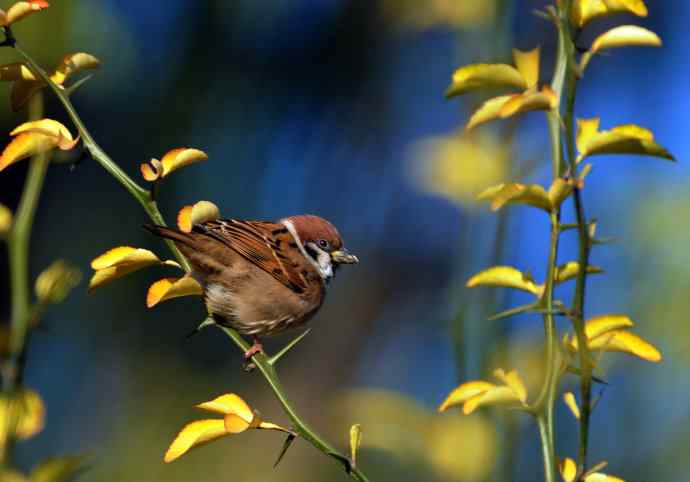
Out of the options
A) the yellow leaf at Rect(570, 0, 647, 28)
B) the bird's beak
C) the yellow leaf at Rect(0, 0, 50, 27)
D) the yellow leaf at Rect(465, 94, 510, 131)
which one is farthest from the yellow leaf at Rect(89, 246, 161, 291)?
the bird's beak

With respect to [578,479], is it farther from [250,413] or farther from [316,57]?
[316,57]

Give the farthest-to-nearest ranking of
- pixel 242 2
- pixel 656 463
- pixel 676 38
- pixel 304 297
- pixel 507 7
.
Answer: pixel 242 2
pixel 676 38
pixel 656 463
pixel 304 297
pixel 507 7

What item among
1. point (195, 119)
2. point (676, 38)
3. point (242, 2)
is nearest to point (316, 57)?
point (242, 2)

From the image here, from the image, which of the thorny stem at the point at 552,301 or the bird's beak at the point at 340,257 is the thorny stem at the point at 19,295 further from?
the bird's beak at the point at 340,257

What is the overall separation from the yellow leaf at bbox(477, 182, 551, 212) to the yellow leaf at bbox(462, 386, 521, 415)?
0.16 meters

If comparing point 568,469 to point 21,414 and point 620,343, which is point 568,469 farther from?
point 21,414

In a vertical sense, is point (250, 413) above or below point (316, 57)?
above

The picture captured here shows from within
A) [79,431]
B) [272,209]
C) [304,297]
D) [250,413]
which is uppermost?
[250,413]

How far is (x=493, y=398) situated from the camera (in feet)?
2.71

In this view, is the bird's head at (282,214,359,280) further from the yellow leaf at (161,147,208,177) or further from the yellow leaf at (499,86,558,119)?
the yellow leaf at (499,86,558,119)

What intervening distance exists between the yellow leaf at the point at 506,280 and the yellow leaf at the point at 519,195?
116mm

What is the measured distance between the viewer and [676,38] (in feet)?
11.8

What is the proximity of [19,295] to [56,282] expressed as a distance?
4 centimetres

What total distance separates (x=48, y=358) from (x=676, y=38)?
2.63 m
